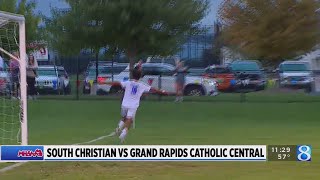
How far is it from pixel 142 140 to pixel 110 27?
66.3ft

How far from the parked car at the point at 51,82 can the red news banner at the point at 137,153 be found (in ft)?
88.1

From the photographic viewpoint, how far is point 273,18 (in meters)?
24.6

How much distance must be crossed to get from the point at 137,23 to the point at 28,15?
9.05 m

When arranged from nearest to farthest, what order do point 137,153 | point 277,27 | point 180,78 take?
1. point 137,153
2. point 277,27
3. point 180,78

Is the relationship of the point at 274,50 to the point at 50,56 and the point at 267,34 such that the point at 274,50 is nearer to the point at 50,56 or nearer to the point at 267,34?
the point at 267,34

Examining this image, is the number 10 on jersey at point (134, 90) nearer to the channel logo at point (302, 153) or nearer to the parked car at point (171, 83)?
the channel logo at point (302, 153)

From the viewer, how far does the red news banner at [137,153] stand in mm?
11273

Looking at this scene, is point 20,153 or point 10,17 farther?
point 10,17

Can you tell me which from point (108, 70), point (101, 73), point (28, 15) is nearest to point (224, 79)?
→ point (108, 70)

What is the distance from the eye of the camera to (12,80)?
2647 centimetres

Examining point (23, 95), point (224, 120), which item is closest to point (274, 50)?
point (224, 120)

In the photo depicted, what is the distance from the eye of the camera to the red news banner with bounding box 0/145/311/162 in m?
11.3

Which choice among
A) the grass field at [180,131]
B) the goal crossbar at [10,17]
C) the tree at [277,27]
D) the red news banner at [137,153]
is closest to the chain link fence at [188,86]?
the grass field at [180,131]
